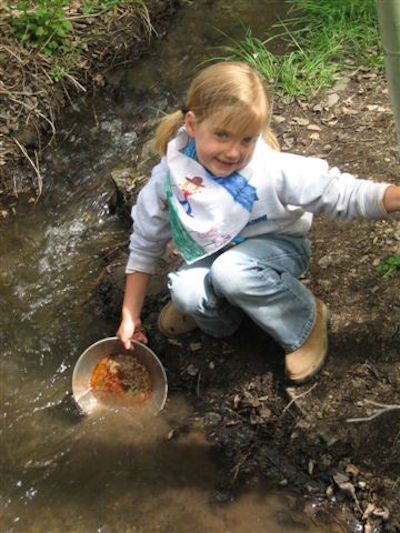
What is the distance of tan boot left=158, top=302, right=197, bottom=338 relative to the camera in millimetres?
2721

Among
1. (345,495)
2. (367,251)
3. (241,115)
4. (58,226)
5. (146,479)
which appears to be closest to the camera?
(241,115)

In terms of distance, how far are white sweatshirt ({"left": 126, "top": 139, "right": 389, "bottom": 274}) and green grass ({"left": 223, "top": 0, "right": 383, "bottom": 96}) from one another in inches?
58.0

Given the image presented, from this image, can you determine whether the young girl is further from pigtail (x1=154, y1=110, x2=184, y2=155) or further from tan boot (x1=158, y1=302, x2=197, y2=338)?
tan boot (x1=158, y1=302, x2=197, y2=338)

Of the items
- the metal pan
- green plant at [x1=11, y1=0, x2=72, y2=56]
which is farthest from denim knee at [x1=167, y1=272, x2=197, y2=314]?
green plant at [x1=11, y1=0, x2=72, y2=56]

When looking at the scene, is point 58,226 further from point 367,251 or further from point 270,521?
point 270,521

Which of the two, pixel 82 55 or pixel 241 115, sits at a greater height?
pixel 241 115

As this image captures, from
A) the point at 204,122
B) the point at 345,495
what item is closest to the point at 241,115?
the point at 204,122

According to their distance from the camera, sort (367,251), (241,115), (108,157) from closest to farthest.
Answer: (241,115), (367,251), (108,157)

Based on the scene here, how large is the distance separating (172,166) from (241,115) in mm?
345

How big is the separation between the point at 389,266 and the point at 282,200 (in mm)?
640

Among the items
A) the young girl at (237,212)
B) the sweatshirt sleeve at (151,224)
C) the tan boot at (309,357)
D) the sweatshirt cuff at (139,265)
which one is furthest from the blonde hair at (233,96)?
the tan boot at (309,357)

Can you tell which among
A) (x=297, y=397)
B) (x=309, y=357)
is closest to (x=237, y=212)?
(x=309, y=357)

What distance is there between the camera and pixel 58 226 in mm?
3533

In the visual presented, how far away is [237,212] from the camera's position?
7.42 ft
